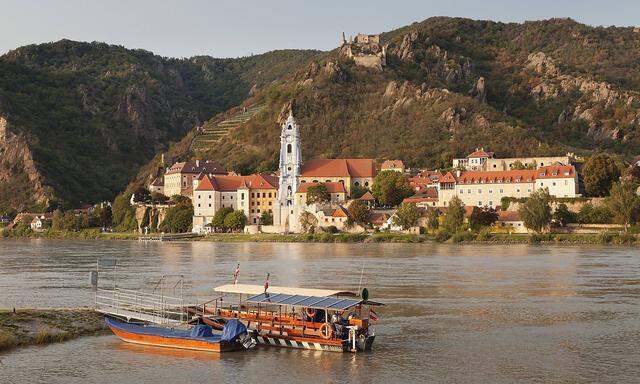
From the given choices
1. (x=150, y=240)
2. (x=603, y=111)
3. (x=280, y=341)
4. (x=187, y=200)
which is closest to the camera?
(x=280, y=341)

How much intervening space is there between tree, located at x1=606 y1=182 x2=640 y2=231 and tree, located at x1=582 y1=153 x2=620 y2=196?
8.55 meters

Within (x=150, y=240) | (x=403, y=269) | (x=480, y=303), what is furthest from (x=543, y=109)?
(x=480, y=303)

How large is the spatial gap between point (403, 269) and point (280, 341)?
2980 cm

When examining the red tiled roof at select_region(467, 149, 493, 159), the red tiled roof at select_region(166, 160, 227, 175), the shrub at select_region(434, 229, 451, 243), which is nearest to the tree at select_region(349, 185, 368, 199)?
the red tiled roof at select_region(467, 149, 493, 159)

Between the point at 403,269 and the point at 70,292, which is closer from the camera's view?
the point at 70,292

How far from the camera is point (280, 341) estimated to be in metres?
30.5

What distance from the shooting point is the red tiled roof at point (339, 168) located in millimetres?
127938

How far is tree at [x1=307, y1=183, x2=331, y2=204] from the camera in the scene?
117m

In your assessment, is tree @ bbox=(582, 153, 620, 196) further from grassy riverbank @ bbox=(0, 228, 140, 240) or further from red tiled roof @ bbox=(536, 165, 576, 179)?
grassy riverbank @ bbox=(0, 228, 140, 240)

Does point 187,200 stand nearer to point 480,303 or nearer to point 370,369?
point 480,303

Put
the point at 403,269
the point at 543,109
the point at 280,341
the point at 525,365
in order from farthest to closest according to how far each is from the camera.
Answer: the point at 543,109 < the point at 403,269 < the point at 280,341 < the point at 525,365

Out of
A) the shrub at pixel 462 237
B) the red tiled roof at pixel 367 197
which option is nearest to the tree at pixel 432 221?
the shrub at pixel 462 237

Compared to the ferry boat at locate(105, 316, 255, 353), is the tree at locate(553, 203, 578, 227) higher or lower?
higher

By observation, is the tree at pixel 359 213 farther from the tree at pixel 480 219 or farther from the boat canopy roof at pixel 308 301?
the boat canopy roof at pixel 308 301
